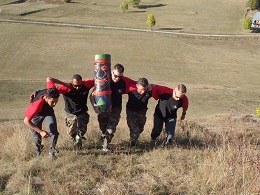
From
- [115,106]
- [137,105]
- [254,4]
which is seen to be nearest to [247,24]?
[254,4]

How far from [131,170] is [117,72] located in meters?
2.05

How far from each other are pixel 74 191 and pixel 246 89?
2621cm

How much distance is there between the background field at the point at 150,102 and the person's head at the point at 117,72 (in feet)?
4.66

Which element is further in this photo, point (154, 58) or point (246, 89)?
point (154, 58)

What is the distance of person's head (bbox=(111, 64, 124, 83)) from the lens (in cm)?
627

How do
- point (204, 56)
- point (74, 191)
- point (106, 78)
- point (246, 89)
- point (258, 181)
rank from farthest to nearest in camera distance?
point (204, 56) < point (246, 89) < point (106, 78) < point (74, 191) < point (258, 181)

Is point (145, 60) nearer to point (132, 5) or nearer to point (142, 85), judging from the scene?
point (142, 85)

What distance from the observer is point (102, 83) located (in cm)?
606

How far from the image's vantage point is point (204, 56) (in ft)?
133

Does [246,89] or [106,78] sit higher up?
[106,78]

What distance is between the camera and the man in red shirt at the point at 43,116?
18.7 ft

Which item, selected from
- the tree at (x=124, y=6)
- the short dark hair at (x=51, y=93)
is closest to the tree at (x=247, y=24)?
the tree at (x=124, y=6)

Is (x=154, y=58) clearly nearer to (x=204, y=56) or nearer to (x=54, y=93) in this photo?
(x=204, y=56)

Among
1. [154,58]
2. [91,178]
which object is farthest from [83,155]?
[154,58]
